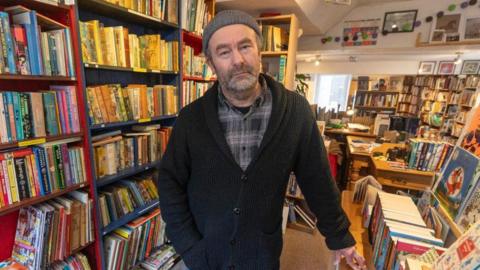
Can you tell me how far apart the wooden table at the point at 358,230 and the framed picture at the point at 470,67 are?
5.55 metres

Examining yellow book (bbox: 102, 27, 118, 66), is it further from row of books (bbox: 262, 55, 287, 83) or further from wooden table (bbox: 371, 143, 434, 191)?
wooden table (bbox: 371, 143, 434, 191)

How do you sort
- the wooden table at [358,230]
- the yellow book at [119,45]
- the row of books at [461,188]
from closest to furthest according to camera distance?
the row of books at [461,188] < the wooden table at [358,230] < the yellow book at [119,45]

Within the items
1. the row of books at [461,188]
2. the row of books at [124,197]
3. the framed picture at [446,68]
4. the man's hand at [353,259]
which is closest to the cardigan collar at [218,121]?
the man's hand at [353,259]

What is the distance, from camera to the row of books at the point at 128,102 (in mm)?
1438

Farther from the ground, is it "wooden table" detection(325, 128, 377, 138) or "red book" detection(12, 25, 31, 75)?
"red book" detection(12, 25, 31, 75)

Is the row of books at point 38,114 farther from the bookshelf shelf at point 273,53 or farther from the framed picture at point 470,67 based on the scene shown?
Answer: the framed picture at point 470,67

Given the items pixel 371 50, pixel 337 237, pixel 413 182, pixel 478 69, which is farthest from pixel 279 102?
pixel 478 69

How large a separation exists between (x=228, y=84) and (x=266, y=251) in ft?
2.48

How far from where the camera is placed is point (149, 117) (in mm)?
1809

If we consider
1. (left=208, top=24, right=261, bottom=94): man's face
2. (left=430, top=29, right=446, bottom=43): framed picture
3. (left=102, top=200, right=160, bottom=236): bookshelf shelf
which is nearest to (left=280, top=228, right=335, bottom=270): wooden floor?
(left=102, top=200, right=160, bottom=236): bookshelf shelf

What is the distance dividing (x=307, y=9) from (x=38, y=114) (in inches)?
103

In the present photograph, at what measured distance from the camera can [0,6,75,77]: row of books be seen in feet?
3.40

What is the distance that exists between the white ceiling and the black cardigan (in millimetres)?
1640

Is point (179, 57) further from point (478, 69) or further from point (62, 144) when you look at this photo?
point (478, 69)
